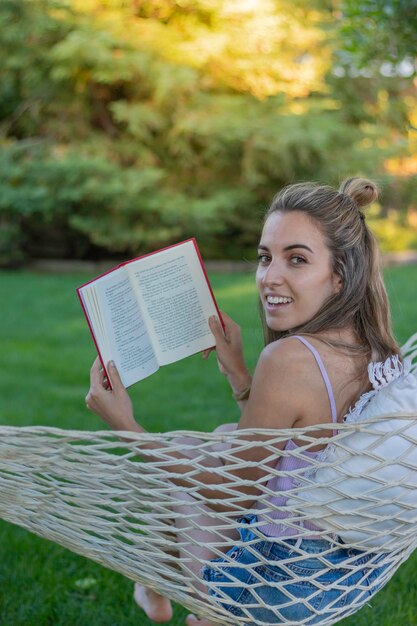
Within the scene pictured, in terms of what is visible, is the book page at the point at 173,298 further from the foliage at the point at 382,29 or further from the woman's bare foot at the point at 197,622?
the foliage at the point at 382,29

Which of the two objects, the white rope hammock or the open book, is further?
the open book

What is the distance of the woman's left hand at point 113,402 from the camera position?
4.90 feet

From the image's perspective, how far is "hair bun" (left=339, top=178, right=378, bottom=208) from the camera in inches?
65.0

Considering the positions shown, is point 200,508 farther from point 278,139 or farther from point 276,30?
point 276,30

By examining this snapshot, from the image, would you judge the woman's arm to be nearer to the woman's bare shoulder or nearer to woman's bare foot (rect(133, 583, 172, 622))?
the woman's bare shoulder

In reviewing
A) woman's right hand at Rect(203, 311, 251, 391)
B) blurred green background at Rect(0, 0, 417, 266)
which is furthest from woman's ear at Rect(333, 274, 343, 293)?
blurred green background at Rect(0, 0, 417, 266)

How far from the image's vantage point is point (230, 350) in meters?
1.70

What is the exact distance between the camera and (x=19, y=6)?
32.1 ft

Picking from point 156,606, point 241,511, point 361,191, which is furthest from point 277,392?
point 156,606

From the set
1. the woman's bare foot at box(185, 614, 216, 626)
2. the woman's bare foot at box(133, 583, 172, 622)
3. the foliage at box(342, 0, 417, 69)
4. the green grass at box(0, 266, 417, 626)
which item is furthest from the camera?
the foliage at box(342, 0, 417, 69)

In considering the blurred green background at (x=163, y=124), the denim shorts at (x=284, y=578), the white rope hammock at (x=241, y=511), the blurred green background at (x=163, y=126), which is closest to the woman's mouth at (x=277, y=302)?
the white rope hammock at (x=241, y=511)

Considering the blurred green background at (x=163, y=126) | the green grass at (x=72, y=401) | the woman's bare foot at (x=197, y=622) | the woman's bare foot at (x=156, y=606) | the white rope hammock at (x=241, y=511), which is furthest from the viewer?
the blurred green background at (x=163, y=126)

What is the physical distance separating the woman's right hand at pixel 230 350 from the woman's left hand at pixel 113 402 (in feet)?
0.78

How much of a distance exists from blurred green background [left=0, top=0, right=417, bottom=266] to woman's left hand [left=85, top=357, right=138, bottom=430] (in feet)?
25.0
